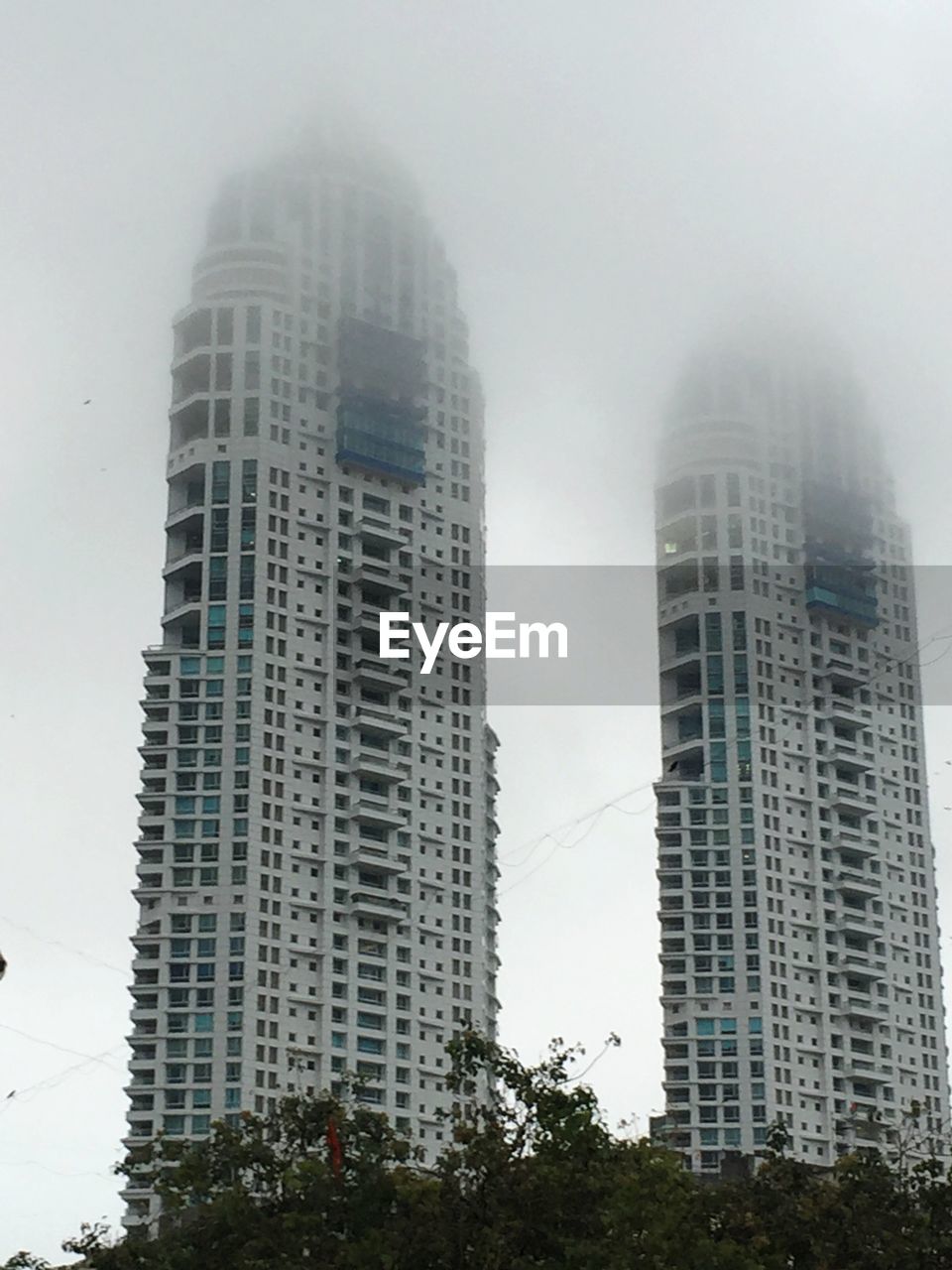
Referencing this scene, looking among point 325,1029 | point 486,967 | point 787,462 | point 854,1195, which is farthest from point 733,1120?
point 854,1195

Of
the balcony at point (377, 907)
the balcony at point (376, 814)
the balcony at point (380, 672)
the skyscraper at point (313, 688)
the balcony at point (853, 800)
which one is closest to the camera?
the skyscraper at point (313, 688)

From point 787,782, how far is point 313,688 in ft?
128

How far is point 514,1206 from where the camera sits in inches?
2234

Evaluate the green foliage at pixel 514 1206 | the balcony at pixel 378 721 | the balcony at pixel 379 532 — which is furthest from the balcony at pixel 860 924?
the green foliage at pixel 514 1206

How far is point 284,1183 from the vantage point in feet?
194

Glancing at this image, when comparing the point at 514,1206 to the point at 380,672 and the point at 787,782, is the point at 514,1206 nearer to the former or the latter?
the point at 380,672

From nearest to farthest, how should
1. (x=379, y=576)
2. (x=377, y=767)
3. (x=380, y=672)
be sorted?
1. (x=377, y=767)
2. (x=380, y=672)
3. (x=379, y=576)

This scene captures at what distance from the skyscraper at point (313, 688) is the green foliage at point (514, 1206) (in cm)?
7291

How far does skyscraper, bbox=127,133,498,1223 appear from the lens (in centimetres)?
14050

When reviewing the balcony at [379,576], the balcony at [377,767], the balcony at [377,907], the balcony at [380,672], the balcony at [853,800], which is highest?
the balcony at [379,576]

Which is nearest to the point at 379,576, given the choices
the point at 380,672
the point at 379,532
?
the point at 379,532

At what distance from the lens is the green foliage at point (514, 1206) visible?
2186 inches

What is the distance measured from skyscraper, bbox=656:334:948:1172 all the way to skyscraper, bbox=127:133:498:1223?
54.4 ft

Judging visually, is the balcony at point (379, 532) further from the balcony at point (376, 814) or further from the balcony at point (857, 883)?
the balcony at point (857, 883)
